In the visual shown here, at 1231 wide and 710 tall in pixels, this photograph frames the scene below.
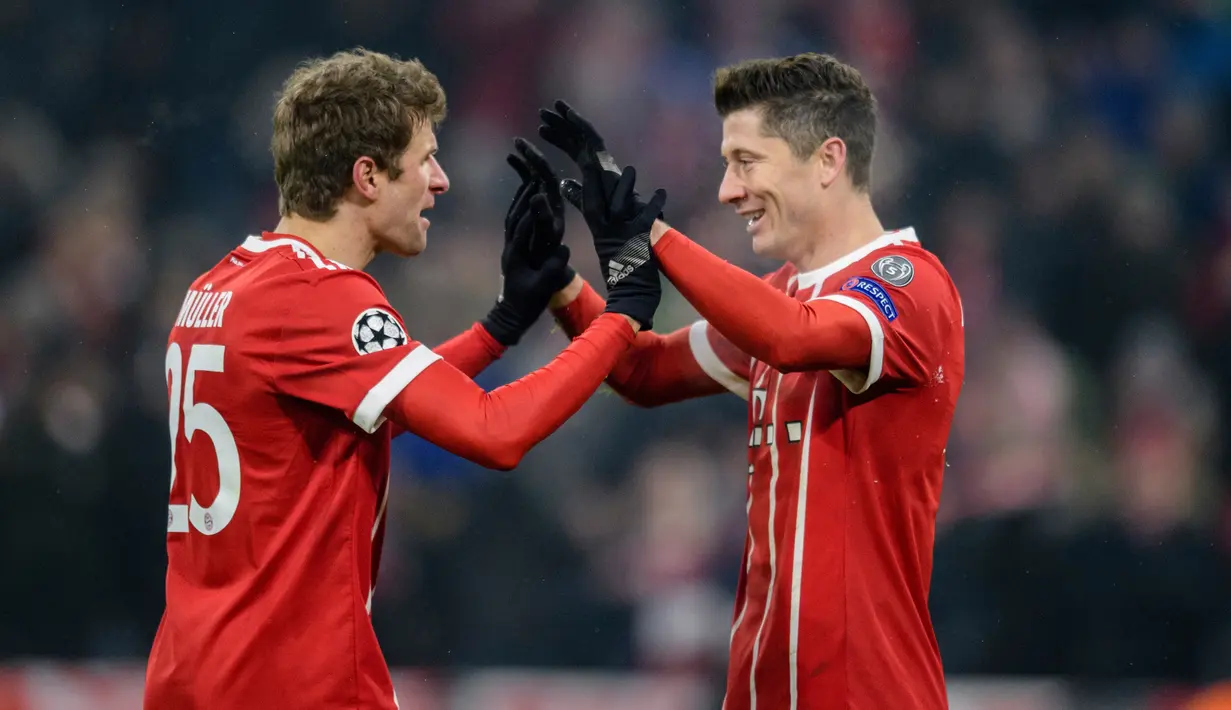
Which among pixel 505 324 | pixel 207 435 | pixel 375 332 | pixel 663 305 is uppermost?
pixel 663 305

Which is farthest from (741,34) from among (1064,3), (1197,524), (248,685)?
(248,685)

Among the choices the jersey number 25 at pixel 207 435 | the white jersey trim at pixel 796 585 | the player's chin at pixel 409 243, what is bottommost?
the white jersey trim at pixel 796 585

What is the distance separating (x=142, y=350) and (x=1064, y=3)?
4440mm

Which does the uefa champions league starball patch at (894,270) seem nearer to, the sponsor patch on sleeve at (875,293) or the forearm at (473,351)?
the sponsor patch on sleeve at (875,293)

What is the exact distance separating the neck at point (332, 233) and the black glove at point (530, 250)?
1.49ft

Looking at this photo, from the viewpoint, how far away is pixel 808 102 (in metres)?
2.84

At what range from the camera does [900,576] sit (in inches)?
102

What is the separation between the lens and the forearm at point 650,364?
126 inches

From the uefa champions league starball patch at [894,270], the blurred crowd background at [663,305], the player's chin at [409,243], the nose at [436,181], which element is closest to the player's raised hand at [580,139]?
the nose at [436,181]

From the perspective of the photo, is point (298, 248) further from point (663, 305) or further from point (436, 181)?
point (663, 305)

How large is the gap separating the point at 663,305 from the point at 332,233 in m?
3.09

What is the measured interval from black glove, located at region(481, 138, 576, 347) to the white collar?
614 millimetres

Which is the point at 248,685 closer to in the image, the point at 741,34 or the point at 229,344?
the point at 229,344

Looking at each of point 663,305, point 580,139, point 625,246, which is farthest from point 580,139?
point 663,305
